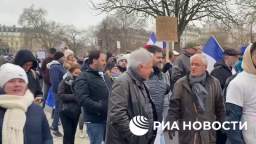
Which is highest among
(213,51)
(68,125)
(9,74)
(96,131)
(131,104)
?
(9,74)

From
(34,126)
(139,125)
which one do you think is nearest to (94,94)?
(139,125)

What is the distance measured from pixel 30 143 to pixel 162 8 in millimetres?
23214

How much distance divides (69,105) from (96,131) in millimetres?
1118

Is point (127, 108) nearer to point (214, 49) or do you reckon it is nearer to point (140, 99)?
point (140, 99)

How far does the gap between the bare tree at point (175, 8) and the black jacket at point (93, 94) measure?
66.4 ft

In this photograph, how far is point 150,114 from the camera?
4.27 meters

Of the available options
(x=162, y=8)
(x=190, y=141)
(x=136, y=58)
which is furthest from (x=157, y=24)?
(x=162, y=8)

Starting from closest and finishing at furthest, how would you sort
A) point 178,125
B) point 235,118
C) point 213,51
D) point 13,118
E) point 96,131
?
point 13,118 < point 235,118 < point 178,125 < point 96,131 < point 213,51

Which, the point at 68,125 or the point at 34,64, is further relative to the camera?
the point at 68,125

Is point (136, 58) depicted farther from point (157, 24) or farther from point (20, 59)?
point (157, 24)

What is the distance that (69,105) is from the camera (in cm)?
699

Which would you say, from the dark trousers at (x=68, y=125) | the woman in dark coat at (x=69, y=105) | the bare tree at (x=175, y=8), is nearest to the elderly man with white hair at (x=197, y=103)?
the woman in dark coat at (x=69, y=105)

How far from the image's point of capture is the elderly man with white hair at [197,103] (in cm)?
509

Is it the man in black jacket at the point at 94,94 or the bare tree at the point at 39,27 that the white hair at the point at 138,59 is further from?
the bare tree at the point at 39,27
